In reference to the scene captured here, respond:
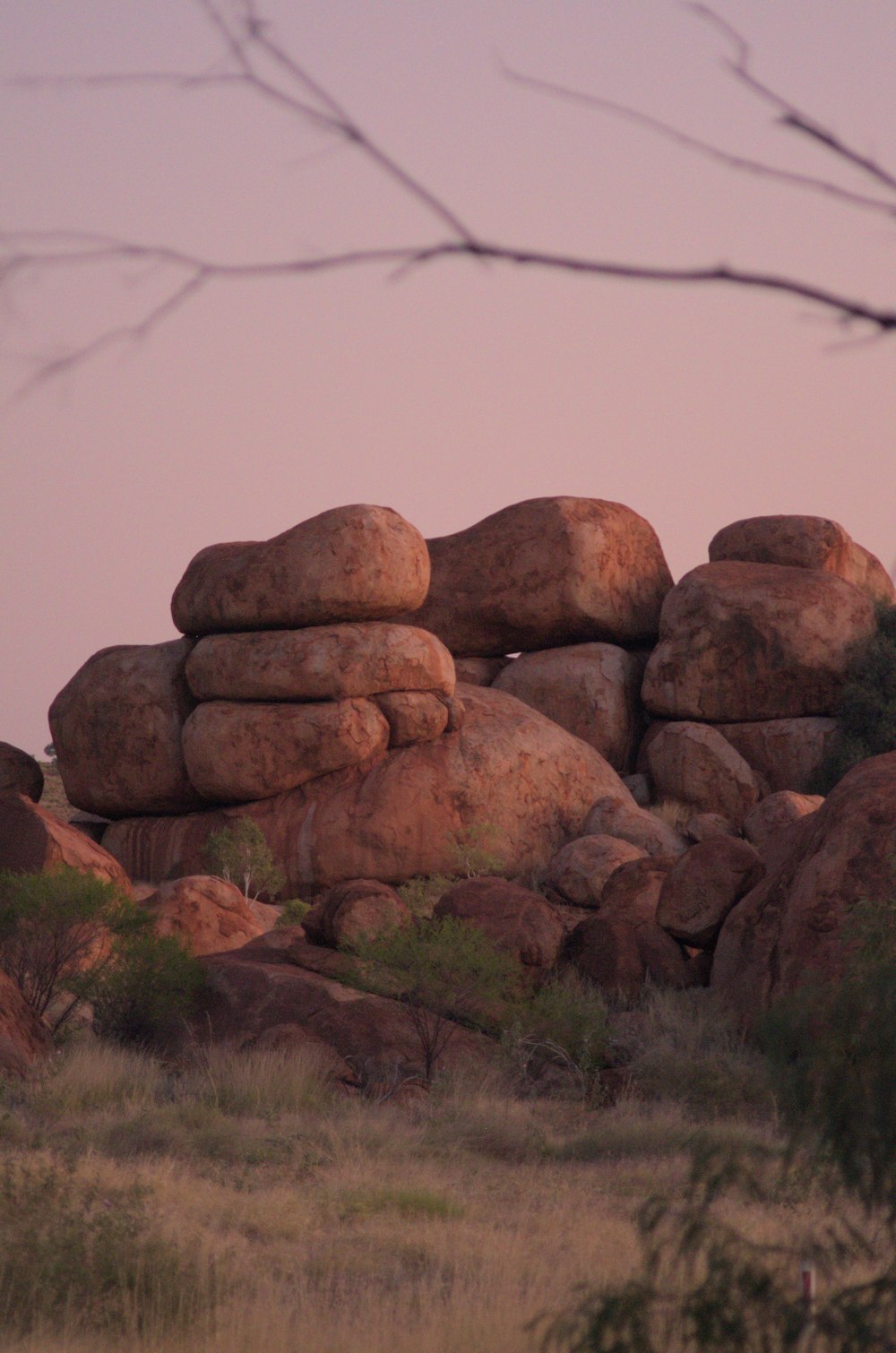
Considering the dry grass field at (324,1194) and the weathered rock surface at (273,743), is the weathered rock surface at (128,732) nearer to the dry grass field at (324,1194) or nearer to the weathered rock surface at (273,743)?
the weathered rock surface at (273,743)

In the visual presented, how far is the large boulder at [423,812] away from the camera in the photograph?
23953 millimetres

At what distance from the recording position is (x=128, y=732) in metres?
26.5

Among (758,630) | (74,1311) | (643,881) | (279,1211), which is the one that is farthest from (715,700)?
(74,1311)

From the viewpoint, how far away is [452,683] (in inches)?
1019

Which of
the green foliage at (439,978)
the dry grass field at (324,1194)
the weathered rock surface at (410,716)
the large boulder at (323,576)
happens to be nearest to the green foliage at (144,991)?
the dry grass field at (324,1194)

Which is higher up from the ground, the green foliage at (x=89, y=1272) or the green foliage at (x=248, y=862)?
the green foliage at (x=89, y=1272)

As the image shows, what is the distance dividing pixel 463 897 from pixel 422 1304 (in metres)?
9.10

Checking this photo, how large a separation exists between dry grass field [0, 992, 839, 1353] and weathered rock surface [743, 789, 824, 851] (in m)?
7.56

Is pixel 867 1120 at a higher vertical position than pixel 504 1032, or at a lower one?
higher

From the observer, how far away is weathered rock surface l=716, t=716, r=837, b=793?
2716 cm

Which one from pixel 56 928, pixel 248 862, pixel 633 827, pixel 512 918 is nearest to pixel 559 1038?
pixel 512 918

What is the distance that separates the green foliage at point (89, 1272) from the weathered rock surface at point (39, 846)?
11.8 m

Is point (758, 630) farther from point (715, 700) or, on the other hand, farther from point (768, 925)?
point (768, 925)

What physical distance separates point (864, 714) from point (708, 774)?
3.43 metres
